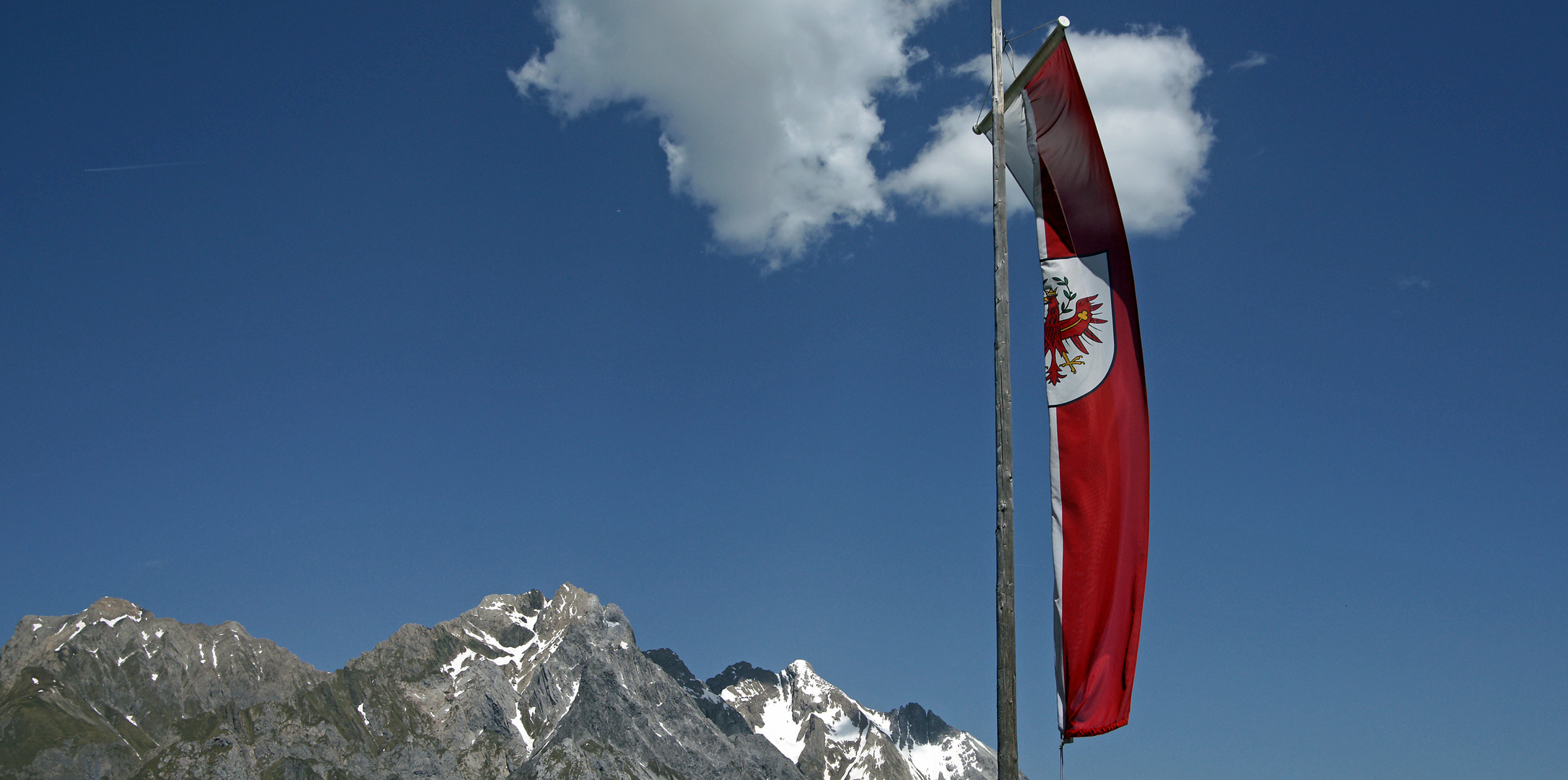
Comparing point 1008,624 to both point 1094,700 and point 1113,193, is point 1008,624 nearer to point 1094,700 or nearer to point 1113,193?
point 1094,700

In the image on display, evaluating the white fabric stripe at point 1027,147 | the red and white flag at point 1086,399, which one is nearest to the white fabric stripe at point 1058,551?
the red and white flag at point 1086,399

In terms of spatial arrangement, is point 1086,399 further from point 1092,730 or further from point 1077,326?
point 1092,730

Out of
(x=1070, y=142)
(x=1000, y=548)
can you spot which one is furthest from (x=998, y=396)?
(x=1070, y=142)

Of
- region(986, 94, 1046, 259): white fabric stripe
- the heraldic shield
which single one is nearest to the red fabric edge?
the heraldic shield

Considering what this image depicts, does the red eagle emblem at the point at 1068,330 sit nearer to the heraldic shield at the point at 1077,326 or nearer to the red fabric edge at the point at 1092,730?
the heraldic shield at the point at 1077,326

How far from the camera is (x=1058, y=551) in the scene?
42.0ft

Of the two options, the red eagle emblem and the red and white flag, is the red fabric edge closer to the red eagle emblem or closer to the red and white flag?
the red and white flag

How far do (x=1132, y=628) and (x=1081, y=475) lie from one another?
5.80ft

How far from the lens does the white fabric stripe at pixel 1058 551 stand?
12.4 meters

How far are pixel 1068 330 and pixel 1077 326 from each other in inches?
4.4

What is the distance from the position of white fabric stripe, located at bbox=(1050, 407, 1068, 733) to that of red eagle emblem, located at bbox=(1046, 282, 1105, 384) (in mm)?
552

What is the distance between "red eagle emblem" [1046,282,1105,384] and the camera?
44.3 ft

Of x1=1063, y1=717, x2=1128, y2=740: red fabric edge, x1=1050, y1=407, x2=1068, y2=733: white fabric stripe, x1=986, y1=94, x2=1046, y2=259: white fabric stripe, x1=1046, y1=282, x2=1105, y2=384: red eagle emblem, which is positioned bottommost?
x1=1063, y1=717, x2=1128, y2=740: red fabric edge

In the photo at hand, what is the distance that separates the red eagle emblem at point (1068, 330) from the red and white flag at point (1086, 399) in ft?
0.04
